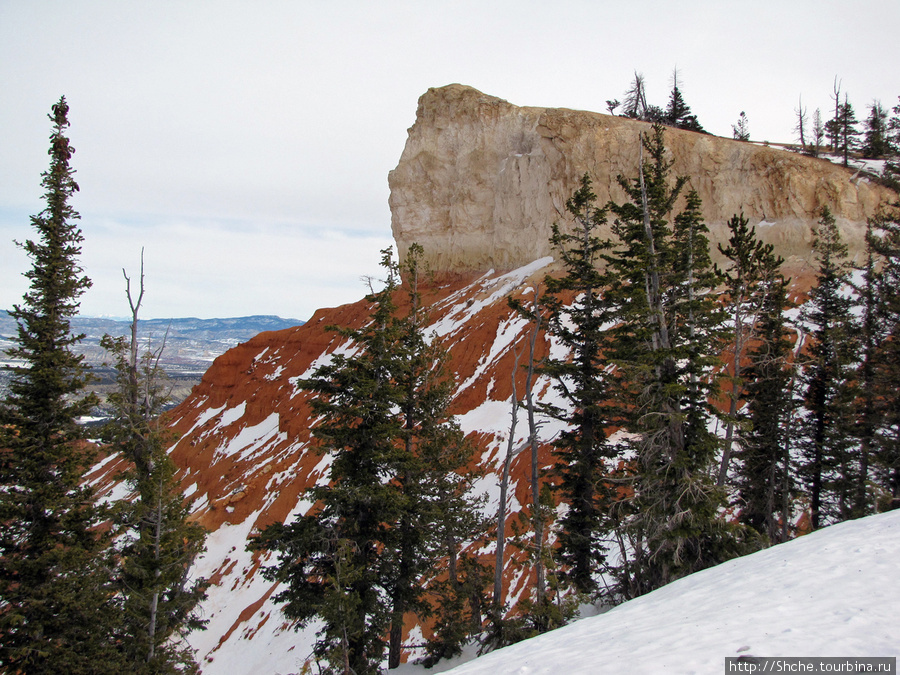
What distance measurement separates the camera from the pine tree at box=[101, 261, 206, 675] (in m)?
10.2

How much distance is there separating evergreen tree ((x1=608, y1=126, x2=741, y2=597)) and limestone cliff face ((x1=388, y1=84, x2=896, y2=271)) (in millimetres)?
22661

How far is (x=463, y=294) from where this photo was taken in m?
48.8

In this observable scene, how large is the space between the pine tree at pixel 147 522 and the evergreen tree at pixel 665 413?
11249mm

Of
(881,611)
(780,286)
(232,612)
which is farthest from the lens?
(232,612)

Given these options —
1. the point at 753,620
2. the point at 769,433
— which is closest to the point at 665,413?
the point at 753,620

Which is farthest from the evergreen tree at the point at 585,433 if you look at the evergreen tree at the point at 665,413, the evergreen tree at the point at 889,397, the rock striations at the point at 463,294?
the evergreen tree at the point at 889,397

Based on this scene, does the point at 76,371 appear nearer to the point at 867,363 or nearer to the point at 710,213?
the point at 867,363

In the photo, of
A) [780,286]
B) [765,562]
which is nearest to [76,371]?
[765,562]

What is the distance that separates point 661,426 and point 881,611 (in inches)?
233

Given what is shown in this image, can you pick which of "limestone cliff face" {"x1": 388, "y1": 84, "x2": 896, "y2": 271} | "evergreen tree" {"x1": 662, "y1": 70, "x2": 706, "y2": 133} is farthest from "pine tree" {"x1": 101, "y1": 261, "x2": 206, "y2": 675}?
"evergreen tree" {"x1": 662, "y1": 70, "x2": 706, "y2": 133}

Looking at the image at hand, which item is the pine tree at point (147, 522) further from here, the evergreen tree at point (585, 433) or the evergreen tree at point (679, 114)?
the evergreen tree at point (679, 114)

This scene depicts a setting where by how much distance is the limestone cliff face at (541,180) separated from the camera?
122 feet

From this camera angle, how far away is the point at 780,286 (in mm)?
16297

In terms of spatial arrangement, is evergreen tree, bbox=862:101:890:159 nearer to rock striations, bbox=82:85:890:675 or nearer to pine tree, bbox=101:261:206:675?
rock striations, bbox=82:85:890:675
